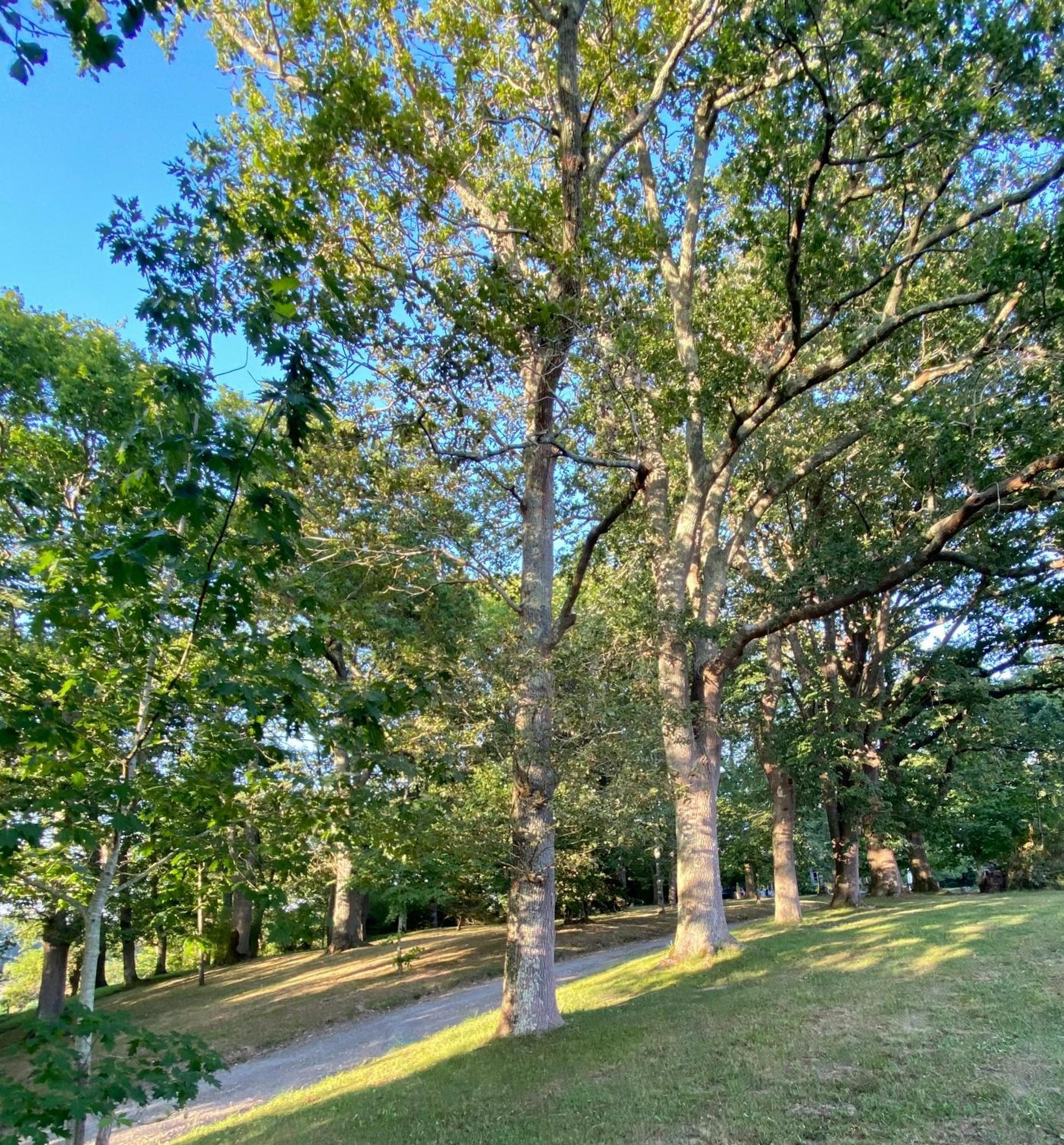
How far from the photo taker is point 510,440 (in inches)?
311

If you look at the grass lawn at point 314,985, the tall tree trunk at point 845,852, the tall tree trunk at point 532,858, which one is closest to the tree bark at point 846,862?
the tall tree trunk at point 845,852

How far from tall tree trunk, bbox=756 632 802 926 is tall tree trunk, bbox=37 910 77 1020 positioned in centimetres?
1414

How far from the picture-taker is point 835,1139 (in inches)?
156

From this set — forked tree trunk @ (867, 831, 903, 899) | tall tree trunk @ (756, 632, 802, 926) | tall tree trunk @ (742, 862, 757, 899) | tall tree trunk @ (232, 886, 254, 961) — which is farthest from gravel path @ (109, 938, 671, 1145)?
tall tree trunk @ (742, 862, 757, 899)

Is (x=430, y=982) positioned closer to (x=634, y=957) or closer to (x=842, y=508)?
(x=634, y=957)

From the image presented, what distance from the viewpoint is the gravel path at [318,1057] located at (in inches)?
302

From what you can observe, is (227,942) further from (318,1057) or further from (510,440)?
(510,440)

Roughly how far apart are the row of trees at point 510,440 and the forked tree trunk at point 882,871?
7180 mm

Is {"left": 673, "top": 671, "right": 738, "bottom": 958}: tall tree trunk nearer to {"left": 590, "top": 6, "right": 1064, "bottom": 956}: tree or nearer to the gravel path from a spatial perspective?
{"left": 590, "top": 6, "right": 1064, "bottom": 956}: tree

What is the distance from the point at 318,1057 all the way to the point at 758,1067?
688 cm

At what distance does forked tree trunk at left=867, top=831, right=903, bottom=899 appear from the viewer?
59.0 feet

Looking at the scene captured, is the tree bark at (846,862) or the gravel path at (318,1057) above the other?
the tree bark at (846,862)

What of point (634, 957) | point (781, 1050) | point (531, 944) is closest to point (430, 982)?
point (634, 957)

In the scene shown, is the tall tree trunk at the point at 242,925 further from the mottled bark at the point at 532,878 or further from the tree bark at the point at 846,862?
the mottled bark at the point at 532,878
